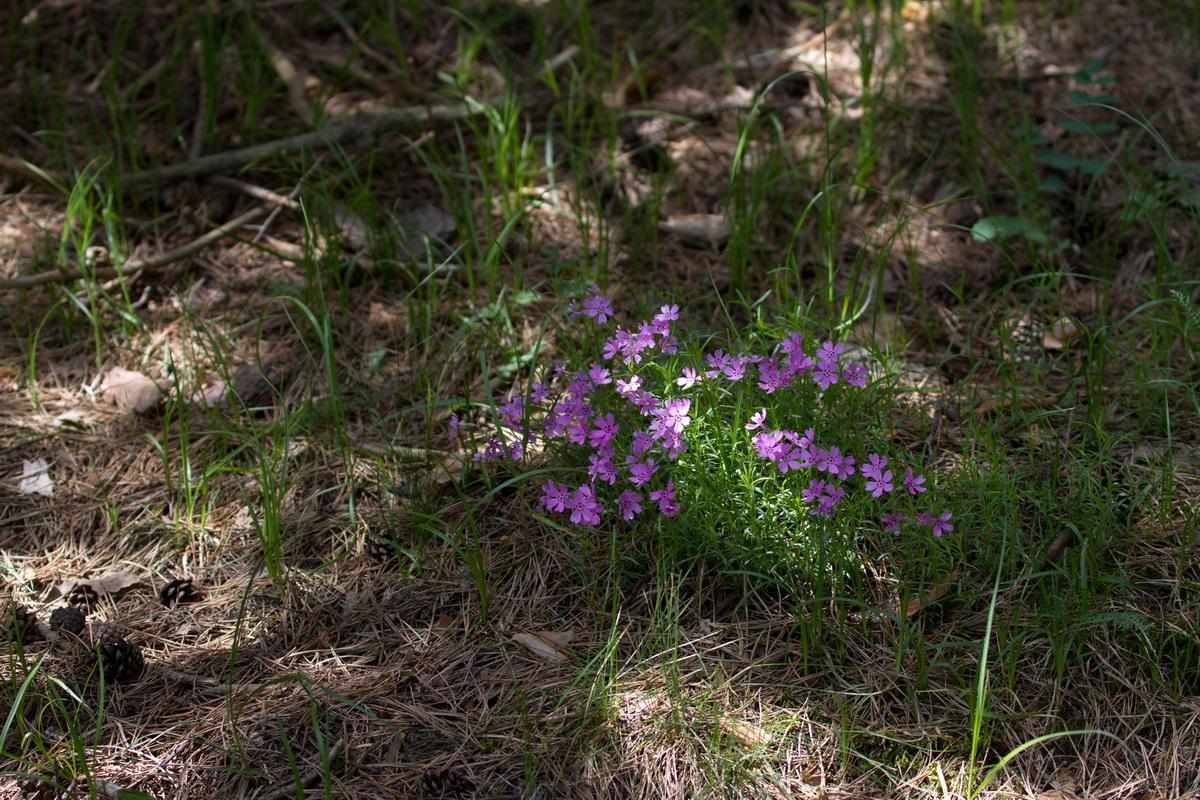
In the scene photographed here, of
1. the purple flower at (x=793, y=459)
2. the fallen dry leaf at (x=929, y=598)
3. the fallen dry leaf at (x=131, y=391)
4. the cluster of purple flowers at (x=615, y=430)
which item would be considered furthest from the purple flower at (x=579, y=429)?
the fallen dry leaf at (x=131, y=391)

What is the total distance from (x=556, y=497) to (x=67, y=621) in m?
1.10

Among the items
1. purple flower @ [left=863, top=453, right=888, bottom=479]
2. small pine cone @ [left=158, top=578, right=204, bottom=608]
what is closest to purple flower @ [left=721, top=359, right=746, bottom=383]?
purple flower @ [left=863, top=453, right=888, bottom=479]

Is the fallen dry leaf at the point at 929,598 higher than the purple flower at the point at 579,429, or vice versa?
the purple flower at the point at 579,429

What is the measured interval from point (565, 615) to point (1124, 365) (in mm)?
1582

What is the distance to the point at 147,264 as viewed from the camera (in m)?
3.28

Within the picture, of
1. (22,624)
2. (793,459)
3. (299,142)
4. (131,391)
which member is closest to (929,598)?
(793,459)

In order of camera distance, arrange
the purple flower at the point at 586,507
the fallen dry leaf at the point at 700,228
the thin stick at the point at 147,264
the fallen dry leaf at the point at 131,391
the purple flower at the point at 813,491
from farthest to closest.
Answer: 1. the fallen dry leaf at the point at 700,228
2. the thin stick at the point at 147,264
3. the fallen dry leaf at the point at 131,391
4. the purple flower at the point at 586,507
5. the purple flower at the point at 813,491

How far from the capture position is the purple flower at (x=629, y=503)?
2.22 m

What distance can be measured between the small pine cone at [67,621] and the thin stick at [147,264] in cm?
112

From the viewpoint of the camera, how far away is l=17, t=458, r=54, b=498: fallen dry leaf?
270cm

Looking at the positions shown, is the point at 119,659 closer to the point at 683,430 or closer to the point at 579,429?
the point at 579,429

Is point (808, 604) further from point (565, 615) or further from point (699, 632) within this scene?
point (565, 615)

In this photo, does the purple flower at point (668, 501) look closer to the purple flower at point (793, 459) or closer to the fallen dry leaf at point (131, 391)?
the purple flower at point (793, 459)

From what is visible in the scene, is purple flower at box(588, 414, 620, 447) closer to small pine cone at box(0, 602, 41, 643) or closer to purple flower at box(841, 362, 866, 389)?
purple flower at box(841, 362, 866, 389)
